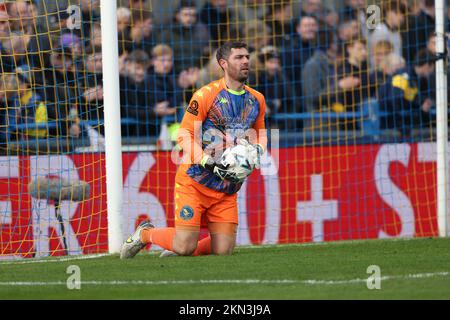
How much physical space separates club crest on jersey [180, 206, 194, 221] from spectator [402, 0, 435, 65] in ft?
20.4

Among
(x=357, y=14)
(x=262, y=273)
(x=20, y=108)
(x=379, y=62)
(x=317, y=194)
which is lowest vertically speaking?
(x=262, y=273)

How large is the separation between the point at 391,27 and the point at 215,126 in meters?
5.79

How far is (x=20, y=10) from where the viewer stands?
1316cm

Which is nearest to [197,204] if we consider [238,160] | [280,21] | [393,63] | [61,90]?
[238,160]

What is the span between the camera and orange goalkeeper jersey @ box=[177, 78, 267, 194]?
33.9 ft

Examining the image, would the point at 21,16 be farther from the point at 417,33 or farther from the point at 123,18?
the point at 417,33

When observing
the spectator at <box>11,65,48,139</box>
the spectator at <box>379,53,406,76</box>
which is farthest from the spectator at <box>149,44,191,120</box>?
the spectator at <box>379,53,406,76</box>

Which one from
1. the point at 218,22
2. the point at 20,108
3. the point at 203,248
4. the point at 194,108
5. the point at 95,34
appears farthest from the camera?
the point at 218,22

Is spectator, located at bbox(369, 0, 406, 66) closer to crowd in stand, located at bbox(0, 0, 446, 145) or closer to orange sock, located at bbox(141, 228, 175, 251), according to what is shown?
crowd in stand, located at bbox(0, 0, 446, 145)

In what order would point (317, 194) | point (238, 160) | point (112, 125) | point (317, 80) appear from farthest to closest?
point (317, 80)
point (317, 194)
point (112, 125)
point (238, 160)

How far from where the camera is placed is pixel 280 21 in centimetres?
1550

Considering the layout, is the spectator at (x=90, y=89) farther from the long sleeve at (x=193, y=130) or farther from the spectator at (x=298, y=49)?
the spectator at (x=298, y=49)

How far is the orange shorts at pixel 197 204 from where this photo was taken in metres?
10.5
